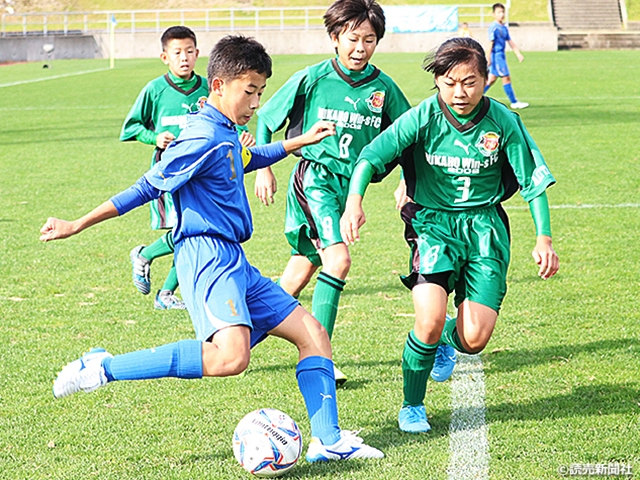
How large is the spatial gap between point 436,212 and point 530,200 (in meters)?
0.44

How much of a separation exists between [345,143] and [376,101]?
29cm

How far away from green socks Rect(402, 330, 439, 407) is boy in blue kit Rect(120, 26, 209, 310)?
2507 mm

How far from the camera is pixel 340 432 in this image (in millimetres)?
3648

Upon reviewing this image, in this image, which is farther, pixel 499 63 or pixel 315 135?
pixel 499 63

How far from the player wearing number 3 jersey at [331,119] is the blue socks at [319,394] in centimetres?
94

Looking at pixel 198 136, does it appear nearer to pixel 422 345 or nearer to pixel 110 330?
pixel 422 345

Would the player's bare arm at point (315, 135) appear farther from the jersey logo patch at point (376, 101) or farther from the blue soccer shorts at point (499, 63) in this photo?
the blue soccer shorts at point (499, 63)

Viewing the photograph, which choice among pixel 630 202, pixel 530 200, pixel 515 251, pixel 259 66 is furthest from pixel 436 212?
pixel 630 202

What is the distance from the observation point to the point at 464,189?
4.12 metres

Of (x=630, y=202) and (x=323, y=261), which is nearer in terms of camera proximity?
(x=323, y=261)

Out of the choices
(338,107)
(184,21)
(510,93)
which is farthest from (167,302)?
(184,21)

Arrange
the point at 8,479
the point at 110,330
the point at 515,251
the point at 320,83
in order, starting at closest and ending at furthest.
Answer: the point at 8,479 → the point at 320,83 → the point at 110,330 → the point at 515,251

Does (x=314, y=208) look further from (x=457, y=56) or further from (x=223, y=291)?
(x=223, y=291)

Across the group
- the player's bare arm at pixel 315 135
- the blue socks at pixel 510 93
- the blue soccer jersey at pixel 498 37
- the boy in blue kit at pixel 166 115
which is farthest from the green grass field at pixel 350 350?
the blue soccer jersey at pixel 498 37
